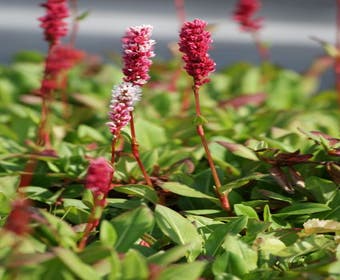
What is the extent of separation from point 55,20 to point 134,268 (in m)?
1.22

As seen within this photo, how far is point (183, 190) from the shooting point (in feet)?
7.82

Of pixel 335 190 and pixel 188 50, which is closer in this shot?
pixel 188 50

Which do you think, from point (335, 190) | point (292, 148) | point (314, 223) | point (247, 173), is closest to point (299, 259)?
point (314, 223)

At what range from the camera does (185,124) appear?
3365mm

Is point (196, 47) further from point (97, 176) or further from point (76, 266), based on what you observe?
point (76, 266)

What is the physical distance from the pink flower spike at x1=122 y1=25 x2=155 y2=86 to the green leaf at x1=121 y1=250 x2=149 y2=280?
52 cm

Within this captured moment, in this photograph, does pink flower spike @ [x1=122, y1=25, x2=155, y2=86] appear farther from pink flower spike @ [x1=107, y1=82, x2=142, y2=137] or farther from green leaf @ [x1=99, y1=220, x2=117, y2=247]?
green leaf @ [x1=99, y1=220, x2=117, y2=247]

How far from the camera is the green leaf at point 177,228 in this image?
2088 millimetres

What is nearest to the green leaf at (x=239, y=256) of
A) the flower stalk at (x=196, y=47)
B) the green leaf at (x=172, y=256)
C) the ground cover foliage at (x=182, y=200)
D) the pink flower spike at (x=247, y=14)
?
the ground cover foliage at (x=182, y=200)

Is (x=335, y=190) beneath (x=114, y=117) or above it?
beneath

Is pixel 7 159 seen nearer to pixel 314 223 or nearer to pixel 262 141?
pixel 262 141

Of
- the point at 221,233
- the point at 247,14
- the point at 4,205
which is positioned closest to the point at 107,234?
the point at 221,233

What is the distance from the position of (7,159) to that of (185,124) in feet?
2.78

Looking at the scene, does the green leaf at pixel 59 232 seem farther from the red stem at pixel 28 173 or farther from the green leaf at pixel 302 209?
the green leaf at pixel 302 209
